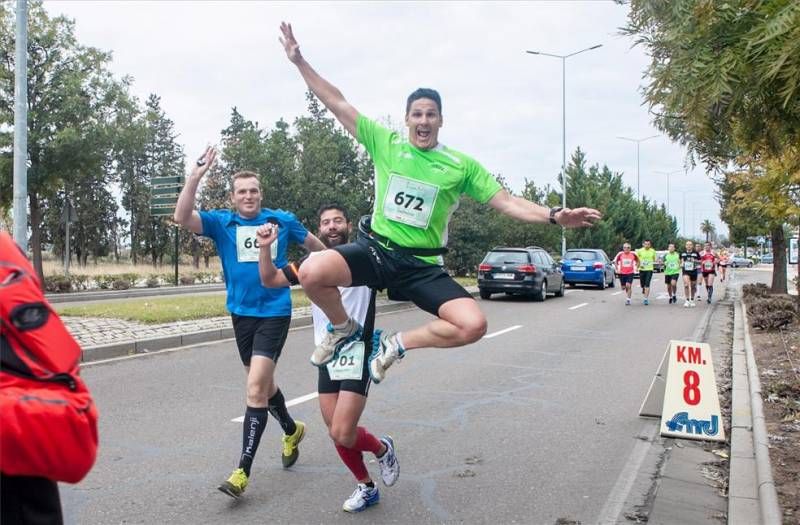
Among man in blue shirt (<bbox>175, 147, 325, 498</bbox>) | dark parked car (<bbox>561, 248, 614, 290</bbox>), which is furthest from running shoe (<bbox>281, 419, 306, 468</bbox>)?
dark parked car (<bbox>561, 248, 614, 290</bbox>)

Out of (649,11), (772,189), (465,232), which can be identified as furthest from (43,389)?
(465,232)

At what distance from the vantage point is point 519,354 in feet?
36.3

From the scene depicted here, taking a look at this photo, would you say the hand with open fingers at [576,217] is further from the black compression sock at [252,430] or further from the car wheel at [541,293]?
the car wheel at [541,293]

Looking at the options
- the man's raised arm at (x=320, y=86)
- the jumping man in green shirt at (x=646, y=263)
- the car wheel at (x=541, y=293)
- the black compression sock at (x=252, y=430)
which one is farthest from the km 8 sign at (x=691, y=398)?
the car wheel at (x=541, y=293)

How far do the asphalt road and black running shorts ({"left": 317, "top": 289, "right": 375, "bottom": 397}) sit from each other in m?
0.72

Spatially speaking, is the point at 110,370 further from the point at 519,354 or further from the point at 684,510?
the point at 684,510

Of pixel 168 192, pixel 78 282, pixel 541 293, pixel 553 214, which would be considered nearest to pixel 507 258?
pixel 541 293

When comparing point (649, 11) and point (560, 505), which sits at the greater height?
point (649, 11)

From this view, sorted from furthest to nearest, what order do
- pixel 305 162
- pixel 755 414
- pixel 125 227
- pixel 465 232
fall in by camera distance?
pixel 125 227
pixel 465 232
pixel 305 162
pixel 755 414

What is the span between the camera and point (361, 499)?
170 inches

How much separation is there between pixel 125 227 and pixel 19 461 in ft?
216

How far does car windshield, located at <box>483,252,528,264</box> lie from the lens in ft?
71.5

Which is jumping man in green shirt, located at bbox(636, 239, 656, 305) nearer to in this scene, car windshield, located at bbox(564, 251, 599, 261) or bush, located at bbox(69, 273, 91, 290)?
car windshield, located at bbox(564, 251, 599, 261)

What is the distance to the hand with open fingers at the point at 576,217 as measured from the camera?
380 centimetres
